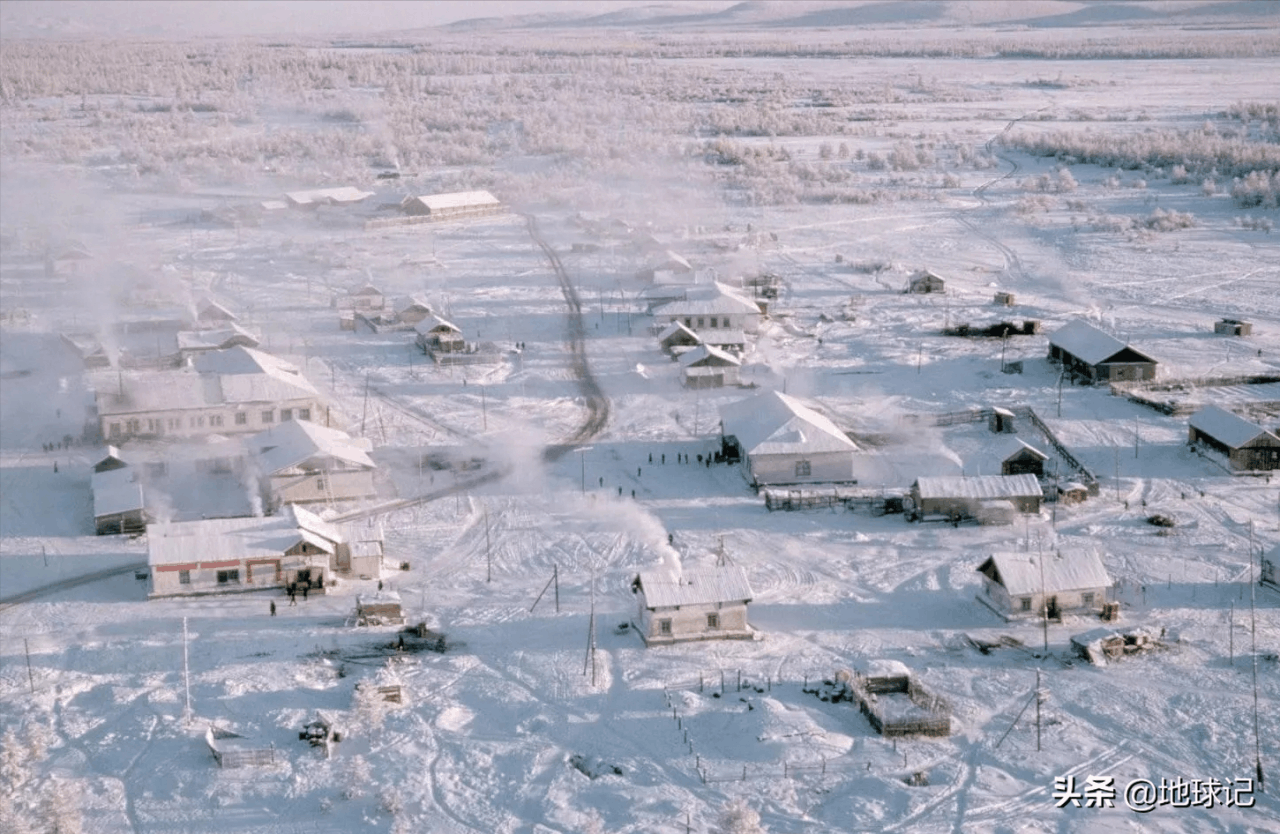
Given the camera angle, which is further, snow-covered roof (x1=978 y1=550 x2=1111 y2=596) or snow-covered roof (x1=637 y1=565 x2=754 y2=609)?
snow-covered roof (x1=978 y1=550 x2=1111 y2=596)

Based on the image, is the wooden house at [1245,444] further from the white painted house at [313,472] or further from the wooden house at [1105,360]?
the white painted house at [313,472]

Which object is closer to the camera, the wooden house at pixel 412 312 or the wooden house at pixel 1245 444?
the wooden house at pixel 1245 444

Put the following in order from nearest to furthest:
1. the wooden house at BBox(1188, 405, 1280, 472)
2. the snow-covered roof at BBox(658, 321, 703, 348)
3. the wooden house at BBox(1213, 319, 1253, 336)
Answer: the wooden house at BBox(1188, 405, 1280, 472), the snow-covered roof at BBox(658, 321, 703, 348), the wooden house at BBox(1213, 319, 1253, 336)

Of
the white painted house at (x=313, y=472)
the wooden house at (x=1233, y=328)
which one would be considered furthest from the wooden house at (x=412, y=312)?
the wooden house at (x=1233, y=328)

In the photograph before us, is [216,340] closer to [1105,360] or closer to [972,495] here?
[972,495]

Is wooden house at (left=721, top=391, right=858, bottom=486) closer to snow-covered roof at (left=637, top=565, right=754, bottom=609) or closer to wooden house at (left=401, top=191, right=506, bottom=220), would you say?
snow-covered roof at (left=637, top=565, right=754, bottom=609)

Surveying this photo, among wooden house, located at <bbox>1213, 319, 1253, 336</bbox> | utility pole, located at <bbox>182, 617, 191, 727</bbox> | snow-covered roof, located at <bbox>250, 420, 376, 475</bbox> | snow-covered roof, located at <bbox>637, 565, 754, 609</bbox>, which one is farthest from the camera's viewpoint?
wooden house, located at <bbox>1213, 319, 1253, 336</bbox>

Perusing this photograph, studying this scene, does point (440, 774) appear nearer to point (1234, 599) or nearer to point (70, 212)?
point (1234, 599)

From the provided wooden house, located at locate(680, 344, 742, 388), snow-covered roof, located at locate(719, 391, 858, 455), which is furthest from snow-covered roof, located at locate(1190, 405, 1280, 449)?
wooden house, located at locate(680, 344, 742, 388)

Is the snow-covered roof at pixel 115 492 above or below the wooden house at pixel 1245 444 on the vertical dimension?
above
